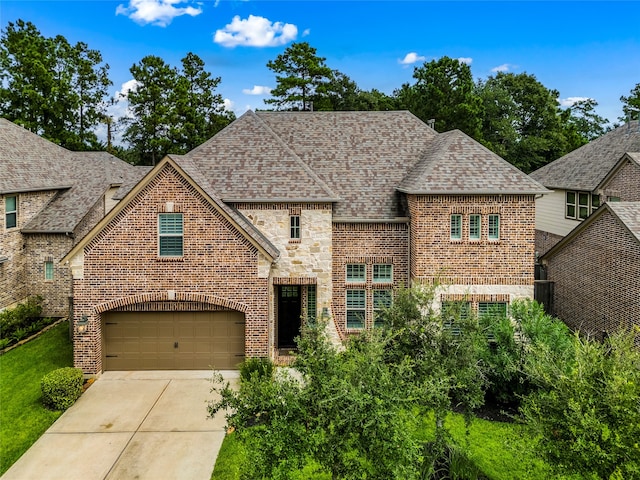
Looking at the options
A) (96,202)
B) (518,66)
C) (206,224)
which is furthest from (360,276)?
(518,66)

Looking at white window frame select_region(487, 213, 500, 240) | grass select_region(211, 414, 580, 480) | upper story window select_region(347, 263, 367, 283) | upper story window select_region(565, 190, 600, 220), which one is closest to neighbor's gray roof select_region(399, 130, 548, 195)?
white window frame select_region(487, 213, 500, 240)

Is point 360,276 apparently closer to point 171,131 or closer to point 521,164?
point 171,131

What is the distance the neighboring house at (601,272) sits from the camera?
1530 cm

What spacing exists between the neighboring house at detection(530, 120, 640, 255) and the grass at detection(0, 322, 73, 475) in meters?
23.7

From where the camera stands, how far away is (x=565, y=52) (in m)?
30.5

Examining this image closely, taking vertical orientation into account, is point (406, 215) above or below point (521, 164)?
below

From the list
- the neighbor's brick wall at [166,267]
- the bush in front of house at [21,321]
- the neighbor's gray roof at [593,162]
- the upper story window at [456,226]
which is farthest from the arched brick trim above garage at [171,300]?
the neighbor's gray roof at [593,162]

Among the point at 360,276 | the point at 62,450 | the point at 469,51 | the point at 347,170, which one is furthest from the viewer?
the point at 469,51

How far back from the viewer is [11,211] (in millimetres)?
20078

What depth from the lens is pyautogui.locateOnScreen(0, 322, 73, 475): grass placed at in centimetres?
1106

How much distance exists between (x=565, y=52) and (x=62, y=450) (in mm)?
34003

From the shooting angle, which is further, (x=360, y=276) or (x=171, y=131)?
(x=171, y=131)

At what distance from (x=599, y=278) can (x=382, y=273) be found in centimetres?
783

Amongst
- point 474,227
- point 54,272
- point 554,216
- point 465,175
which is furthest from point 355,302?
point 554,216
